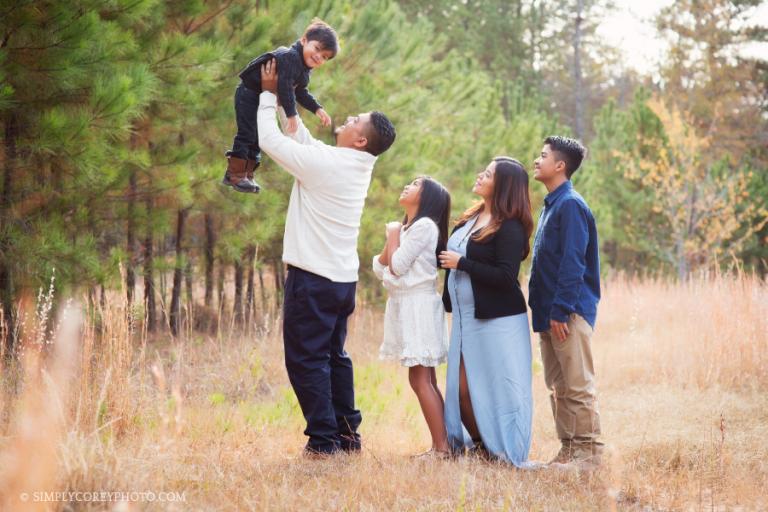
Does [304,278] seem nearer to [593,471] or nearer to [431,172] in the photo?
[593,471]

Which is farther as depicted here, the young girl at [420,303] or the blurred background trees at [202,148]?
the blurred background trees at [202,148]

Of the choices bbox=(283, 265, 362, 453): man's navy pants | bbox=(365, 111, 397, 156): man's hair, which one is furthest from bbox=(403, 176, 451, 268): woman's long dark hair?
bbox=(283, 265, 362, 453): man's navy pants

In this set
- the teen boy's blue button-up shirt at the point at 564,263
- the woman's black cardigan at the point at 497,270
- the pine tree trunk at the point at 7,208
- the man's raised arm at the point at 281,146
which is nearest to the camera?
the man's raised arm at the point at 281,146

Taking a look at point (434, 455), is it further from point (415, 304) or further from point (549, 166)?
point (549, 166)

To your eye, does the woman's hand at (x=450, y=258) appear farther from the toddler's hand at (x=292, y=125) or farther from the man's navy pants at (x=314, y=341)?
the toddler's hand at (x=292, y=125)

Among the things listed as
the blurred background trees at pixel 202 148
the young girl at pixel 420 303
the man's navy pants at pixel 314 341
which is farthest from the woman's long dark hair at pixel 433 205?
the blurred background trees at pixel 202 148

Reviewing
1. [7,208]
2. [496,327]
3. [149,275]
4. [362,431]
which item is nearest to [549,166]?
[496,327]

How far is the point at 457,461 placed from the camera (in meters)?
3.99

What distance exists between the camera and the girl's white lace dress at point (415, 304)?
4.10 m

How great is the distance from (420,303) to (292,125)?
4.01 feet

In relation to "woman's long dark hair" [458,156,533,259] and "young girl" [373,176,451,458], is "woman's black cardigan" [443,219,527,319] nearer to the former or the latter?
"woman's long dark hair" [458,156,533,259]

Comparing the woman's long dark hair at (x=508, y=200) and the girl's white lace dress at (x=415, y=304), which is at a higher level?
the woman's long dark hair at (x=508, y=200)

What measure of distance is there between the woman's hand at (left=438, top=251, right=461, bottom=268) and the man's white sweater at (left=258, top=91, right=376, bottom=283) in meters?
0.51

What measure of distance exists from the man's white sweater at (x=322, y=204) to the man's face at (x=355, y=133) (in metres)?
0.05
